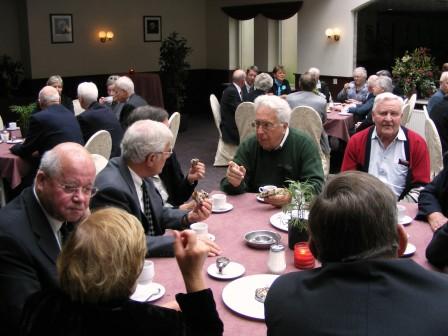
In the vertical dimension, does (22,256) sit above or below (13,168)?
above

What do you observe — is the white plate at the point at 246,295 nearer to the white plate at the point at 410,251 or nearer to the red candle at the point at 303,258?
the red candle at the point at 303,258

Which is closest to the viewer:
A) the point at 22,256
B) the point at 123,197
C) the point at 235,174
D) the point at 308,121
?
the point at 22,256

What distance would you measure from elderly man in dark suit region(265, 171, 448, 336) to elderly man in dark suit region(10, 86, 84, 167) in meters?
3.67

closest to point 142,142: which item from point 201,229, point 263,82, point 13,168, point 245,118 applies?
point 201,229

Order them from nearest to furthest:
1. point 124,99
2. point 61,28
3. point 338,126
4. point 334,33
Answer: point 124,99 < point 338,126 < point 334,33 < point 61,28

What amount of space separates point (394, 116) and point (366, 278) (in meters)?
2.36

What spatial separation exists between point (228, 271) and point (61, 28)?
32.2 feet

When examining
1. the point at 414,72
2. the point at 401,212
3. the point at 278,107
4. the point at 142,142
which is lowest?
the point at 401,212

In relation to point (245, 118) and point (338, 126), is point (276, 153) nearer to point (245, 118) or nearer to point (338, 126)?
point (245, 118)

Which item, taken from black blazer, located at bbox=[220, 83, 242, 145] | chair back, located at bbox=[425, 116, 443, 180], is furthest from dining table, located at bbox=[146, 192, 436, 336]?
black blazer, located at bbox=[220, 83, 242, 145]

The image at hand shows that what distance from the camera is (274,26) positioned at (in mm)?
12055

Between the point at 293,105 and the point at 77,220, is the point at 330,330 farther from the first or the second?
the point at 293,105

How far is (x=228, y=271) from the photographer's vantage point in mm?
2051

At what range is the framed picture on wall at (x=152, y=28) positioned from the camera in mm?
12148
